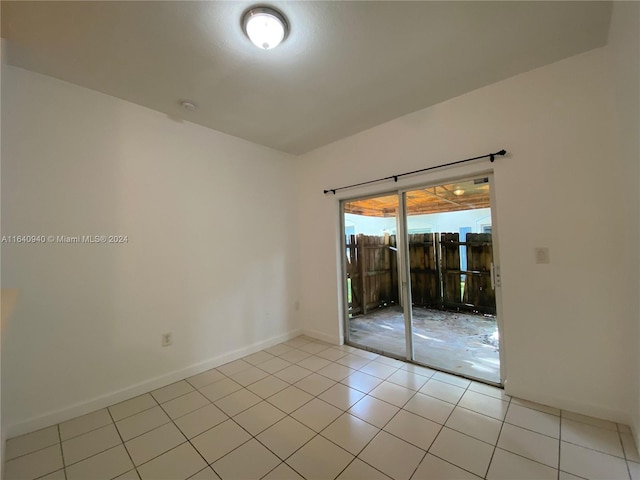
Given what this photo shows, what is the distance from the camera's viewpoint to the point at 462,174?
2311 millimetres

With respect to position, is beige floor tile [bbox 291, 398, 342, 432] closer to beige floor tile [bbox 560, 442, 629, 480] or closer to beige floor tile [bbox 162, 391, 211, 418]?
beige floor tile [bbox 162, 391, 211, 418]

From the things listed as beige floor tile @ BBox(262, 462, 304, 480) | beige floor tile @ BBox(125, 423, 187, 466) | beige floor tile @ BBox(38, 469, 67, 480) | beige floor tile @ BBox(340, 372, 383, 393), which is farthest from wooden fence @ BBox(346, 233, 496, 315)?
beige floor tile @ BBox(38, 469, 67, 480)

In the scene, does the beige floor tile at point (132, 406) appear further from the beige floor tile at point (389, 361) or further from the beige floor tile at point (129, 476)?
the beige floor tile at point (389, 361)

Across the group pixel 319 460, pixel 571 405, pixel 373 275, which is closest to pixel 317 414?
pixel 319 460

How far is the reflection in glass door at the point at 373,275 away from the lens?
3.26 m

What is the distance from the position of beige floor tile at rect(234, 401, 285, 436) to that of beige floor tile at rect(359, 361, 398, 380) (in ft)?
3.22

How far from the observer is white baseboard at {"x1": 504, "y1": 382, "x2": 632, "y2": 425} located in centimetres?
170

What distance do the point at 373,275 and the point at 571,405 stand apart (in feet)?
7.63

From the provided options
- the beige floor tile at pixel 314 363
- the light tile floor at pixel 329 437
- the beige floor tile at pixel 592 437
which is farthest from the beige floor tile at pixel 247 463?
the beige floor tile at pixel 592 437

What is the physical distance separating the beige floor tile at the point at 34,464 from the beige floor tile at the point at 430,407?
7.50 feet

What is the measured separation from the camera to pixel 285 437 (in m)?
1.68

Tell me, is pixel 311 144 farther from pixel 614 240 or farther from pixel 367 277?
pixel 614 240

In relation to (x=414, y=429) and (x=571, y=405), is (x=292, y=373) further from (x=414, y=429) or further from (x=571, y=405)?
(x=571, y=405)

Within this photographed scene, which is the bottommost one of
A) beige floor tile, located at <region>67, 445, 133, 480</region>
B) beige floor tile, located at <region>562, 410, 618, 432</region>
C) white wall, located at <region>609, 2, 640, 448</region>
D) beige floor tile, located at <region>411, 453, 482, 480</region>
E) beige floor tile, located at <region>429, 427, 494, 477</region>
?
beige floor tile, located at <region>67, 445, 133, 480</region>
